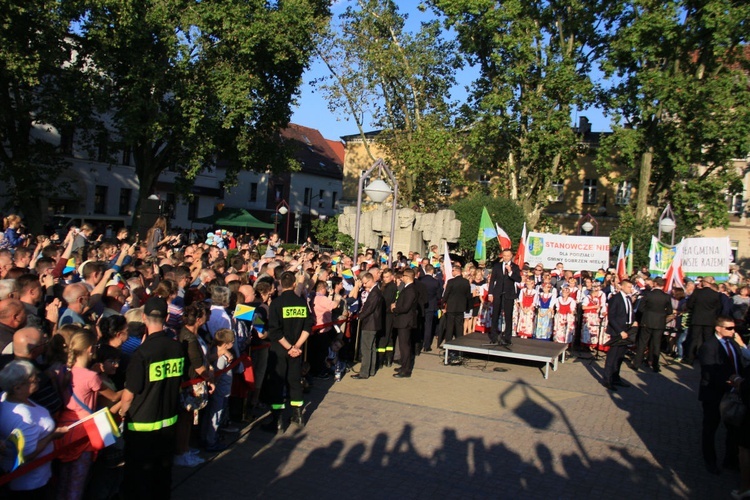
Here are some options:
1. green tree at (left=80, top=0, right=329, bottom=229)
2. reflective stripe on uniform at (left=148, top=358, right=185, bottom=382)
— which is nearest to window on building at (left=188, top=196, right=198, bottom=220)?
green tree at (left=80, top=0, right=329, bottom=229)

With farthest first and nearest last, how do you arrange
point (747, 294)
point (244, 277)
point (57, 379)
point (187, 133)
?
point (187, 133), point (747, 294), point (244, 277), point (57, 379)

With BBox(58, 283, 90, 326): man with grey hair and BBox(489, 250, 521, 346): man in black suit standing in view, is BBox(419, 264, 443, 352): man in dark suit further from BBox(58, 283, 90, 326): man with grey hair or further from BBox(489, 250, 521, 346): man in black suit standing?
BBox(58, 283, 90, 326): man with grey hair

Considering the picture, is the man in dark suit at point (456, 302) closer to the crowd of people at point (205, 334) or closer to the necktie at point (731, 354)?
the crowd of people at point (205, 334)

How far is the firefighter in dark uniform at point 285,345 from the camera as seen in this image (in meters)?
8.70

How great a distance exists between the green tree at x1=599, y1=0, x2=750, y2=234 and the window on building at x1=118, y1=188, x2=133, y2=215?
29.2 m

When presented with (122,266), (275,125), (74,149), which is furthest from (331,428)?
(74,149)

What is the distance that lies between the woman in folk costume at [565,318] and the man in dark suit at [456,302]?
113 inches

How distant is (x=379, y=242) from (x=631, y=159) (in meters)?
16.8

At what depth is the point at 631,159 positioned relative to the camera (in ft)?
110

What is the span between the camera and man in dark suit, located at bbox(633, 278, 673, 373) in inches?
563

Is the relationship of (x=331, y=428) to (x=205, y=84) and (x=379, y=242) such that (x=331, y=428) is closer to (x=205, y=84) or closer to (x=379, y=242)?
(x=379, y=242)

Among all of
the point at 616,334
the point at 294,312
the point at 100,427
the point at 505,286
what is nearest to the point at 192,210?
the point at 505,286

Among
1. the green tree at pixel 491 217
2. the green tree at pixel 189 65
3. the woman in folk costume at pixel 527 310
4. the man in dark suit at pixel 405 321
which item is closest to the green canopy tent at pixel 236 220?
the green tree at pixel 189 65

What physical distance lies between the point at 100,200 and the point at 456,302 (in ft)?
116
